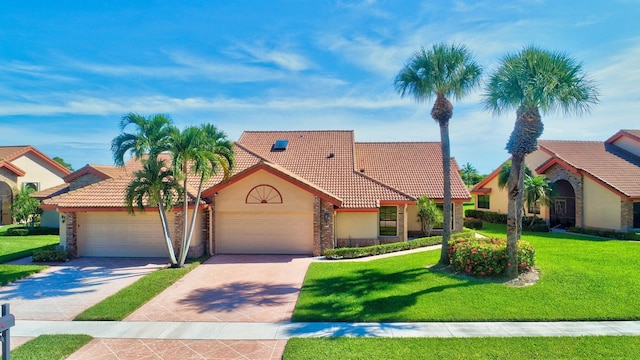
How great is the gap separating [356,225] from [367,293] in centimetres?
849

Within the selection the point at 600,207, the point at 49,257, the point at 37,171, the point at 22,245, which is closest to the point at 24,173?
the point at 37,171

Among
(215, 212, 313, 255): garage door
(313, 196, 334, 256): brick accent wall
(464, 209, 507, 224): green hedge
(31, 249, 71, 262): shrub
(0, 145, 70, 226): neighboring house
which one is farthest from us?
(0, 145, 70, 226): neighboring house

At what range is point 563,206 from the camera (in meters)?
28.6

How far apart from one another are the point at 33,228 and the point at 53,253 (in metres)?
13.4

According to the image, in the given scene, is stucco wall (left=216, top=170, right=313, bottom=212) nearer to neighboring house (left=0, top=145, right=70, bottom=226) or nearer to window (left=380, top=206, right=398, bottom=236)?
window (left=380, top=206, right=398, bottom=236)

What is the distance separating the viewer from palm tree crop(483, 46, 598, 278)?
11695mm

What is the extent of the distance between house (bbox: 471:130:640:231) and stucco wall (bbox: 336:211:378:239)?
1581 cm

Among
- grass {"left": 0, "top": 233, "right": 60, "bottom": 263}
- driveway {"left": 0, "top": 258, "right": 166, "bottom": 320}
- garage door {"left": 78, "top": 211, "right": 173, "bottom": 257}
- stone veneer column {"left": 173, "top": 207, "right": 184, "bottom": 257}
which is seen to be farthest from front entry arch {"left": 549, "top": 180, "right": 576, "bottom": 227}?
grass {"left": 0, "top": 233, "right": 60, "bottom": 263}

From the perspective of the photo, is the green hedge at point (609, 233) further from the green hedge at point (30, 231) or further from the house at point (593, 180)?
the green hedge at point (30, 231)

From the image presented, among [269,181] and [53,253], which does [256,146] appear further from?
[53,253]

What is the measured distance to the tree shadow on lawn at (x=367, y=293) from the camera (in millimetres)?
9812

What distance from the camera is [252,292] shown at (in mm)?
12281

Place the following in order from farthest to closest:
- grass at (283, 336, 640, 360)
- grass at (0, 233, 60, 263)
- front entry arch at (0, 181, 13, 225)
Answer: front entry arch at (0, 181, 13, 225) → grass at (0, 233, 60, 263) → grass at (283, 336, 640, 360)

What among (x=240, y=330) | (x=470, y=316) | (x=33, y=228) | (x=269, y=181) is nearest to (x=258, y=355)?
(x=240, y=330)
